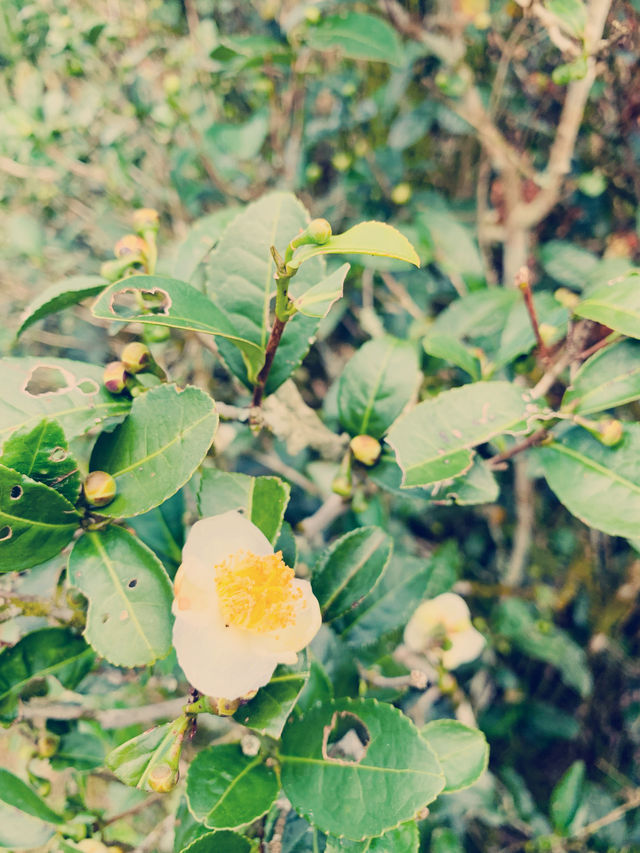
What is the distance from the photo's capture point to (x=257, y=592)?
2.33 feet

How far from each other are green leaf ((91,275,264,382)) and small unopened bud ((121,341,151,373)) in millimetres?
46

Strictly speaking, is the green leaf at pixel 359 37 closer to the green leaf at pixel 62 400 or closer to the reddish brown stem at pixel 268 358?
the reddish brown stem at pixel 268 358

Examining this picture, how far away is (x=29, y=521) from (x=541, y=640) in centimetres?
118

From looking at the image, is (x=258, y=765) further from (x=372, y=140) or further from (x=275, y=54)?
(x=372, y=140)

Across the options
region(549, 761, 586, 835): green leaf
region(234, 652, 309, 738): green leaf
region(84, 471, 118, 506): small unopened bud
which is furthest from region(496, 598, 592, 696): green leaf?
region(84, 471, 118, 506): small unopened bud

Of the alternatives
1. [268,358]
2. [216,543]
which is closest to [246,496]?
[216,543]

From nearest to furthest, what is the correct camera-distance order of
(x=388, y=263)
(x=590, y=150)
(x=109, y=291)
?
(x=109, y=291)
(x=388, y=263)
(x=590, y=150)

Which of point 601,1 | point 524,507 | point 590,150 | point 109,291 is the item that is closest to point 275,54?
point 601,1

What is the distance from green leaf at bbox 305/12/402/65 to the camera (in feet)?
3.85

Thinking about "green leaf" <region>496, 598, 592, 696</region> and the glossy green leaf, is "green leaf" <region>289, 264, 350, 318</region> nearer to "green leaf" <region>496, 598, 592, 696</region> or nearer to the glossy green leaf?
the glossy green leaf

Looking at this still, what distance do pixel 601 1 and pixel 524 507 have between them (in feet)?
3.35

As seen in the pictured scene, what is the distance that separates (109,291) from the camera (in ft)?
2.16

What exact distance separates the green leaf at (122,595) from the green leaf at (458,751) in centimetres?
40

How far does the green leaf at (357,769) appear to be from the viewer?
66cm
